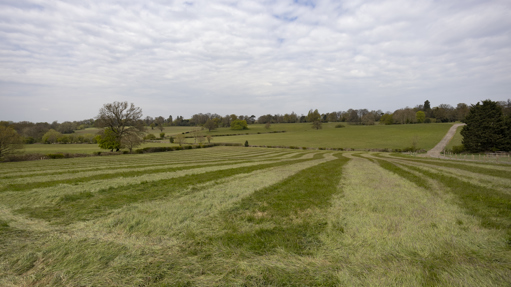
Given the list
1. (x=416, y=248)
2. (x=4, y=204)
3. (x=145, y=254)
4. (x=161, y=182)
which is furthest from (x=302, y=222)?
(x=4, y=204)

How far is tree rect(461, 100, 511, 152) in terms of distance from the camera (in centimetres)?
4872

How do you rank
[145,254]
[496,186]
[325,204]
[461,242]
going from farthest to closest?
[496,186]
[325,204]
[461,242]
[145,254]

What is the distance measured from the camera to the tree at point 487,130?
160 feet

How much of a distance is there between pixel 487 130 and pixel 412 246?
67.8 m

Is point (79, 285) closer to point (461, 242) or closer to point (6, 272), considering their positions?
point (6, 272)

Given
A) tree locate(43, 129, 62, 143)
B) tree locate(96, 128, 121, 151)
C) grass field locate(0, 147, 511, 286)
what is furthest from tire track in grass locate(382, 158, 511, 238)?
tree locate(43, 129, 62, 143)

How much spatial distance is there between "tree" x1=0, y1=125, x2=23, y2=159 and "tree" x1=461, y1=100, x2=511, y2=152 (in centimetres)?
9623

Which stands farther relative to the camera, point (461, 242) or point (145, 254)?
point (461, 242)

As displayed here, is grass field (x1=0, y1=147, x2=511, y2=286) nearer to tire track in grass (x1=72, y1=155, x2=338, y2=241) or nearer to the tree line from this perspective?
tire track in grass (x1=72, y1=155, x2=338, y2=241)

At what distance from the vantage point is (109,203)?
32.8ft

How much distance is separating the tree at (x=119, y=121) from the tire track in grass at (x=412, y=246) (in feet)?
212

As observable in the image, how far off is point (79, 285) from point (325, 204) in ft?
28.4

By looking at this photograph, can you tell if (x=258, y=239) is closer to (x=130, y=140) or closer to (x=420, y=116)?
(x=130, y=140)

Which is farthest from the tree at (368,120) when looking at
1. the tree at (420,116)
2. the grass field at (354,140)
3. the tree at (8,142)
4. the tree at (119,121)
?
the tree at (8,142)
